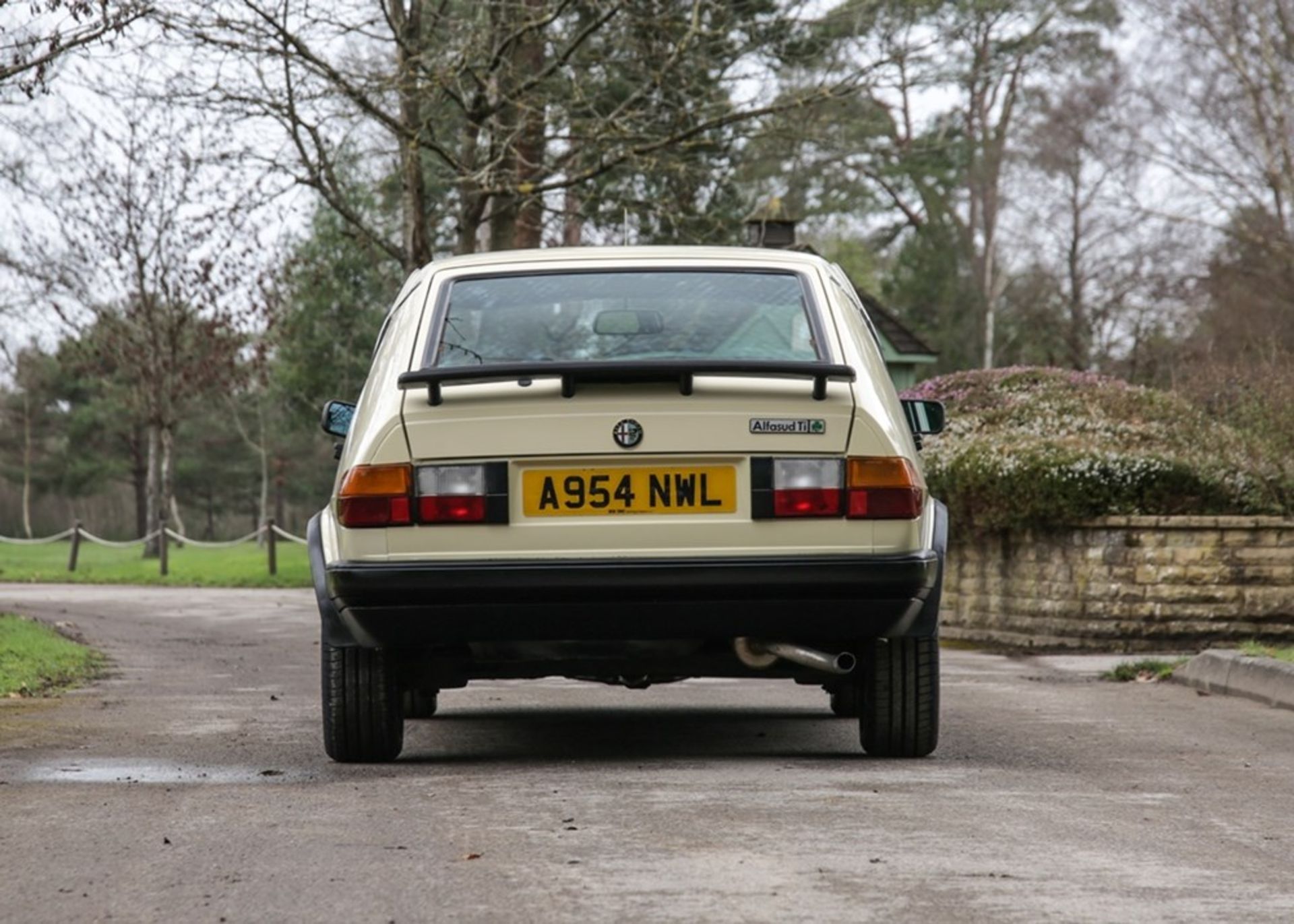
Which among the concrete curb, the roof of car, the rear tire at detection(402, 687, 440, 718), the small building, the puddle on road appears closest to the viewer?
the puddle on road

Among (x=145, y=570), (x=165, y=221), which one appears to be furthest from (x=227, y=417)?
(x=145, y=570)

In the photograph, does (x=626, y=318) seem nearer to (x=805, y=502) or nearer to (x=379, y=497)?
(x=805, y=502)

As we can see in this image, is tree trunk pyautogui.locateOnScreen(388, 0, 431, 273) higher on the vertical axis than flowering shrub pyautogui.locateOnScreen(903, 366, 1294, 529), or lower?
higher

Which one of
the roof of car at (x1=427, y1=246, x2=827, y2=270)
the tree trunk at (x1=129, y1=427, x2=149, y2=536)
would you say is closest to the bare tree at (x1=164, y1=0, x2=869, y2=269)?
the roof of car at (x1=427, y1=246, x2=827, y2=270)

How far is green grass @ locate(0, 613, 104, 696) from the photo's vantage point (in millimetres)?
11793

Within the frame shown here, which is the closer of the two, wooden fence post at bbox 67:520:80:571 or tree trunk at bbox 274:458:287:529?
wooden fence post at bbox 67:520:80:571

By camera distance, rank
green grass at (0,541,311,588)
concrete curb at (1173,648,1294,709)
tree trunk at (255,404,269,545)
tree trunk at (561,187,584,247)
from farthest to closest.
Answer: tree trunk at (255,404,269,545) → green grass at (0,541,311,588) → tree trunk at (561,187,584,247) → concrete curb at (1173,648,1294,709)

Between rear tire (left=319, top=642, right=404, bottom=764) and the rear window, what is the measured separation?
1.09 metres

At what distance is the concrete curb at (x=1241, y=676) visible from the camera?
1086 cm

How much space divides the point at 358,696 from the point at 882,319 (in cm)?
2747

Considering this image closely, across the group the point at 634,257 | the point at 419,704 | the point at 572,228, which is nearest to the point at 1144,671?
the point at 419,704

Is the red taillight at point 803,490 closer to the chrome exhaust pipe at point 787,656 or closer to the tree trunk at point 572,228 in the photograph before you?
the chrome exhaust pipe at point 787,656

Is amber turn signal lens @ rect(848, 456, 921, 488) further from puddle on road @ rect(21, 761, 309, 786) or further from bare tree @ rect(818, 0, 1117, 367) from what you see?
bare tree @ rect(818, 0, 1117, 367)

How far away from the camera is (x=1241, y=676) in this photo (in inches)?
455
